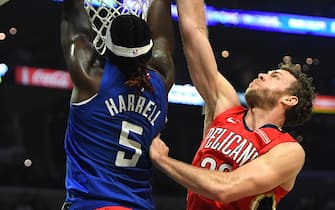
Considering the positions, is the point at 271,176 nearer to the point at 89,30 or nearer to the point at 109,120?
the point at 109,120

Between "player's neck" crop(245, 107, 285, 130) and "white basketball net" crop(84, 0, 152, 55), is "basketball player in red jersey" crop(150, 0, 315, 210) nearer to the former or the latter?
"player's neck" crop(245, 107, 285, 130)

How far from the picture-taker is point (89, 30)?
2.63 m

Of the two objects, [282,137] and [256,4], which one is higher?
[282,137]

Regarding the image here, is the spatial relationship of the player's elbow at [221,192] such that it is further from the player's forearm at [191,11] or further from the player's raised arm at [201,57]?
the player's forearm at [191,11]

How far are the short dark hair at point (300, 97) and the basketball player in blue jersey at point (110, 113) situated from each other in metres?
1.01

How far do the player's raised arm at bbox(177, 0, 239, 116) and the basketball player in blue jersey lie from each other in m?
0.71

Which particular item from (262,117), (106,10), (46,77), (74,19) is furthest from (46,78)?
(74,19)

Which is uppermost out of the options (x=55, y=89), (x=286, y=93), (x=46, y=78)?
(x=286, y=93)

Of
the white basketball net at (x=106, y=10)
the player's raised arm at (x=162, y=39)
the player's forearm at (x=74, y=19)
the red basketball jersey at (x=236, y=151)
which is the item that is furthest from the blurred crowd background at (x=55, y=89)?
the player's forearm at (x=74, y=19)

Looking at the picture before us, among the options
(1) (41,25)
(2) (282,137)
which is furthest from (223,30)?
(2) (282,137)

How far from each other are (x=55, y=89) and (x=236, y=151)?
662 centimetres

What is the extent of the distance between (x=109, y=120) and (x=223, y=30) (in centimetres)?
731

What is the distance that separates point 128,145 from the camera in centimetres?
254

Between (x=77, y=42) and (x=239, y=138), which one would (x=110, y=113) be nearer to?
(x=77, y=42)
